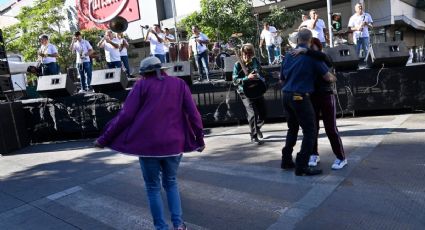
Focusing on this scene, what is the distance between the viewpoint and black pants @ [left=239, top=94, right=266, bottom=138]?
762 centimetres

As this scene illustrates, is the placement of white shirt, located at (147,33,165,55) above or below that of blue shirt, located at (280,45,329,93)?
above

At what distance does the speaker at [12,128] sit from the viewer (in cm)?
907

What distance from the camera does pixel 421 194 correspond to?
453cm

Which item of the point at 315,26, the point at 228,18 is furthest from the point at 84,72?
the point at 228,18

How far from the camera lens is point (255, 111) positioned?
768 cm

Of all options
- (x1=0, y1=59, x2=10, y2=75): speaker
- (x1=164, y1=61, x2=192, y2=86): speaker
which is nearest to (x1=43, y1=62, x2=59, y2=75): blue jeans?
(x1=0, y1=59, x2=10, y2=75): speaker

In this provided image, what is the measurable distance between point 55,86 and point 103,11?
89.7ft

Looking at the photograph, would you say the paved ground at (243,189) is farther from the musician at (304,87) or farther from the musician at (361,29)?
the musician at (361,29)

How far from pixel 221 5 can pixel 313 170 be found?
18.4 meters

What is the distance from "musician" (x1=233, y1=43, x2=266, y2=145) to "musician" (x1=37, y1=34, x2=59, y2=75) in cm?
638

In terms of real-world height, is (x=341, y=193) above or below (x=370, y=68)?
below

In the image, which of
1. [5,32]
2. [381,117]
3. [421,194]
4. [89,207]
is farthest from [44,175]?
[5,32]

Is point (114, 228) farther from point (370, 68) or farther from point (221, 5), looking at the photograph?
point (221, 5)

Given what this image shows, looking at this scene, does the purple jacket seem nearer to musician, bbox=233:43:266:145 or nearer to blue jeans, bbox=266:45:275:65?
musician, bbox=233:43:266:145
